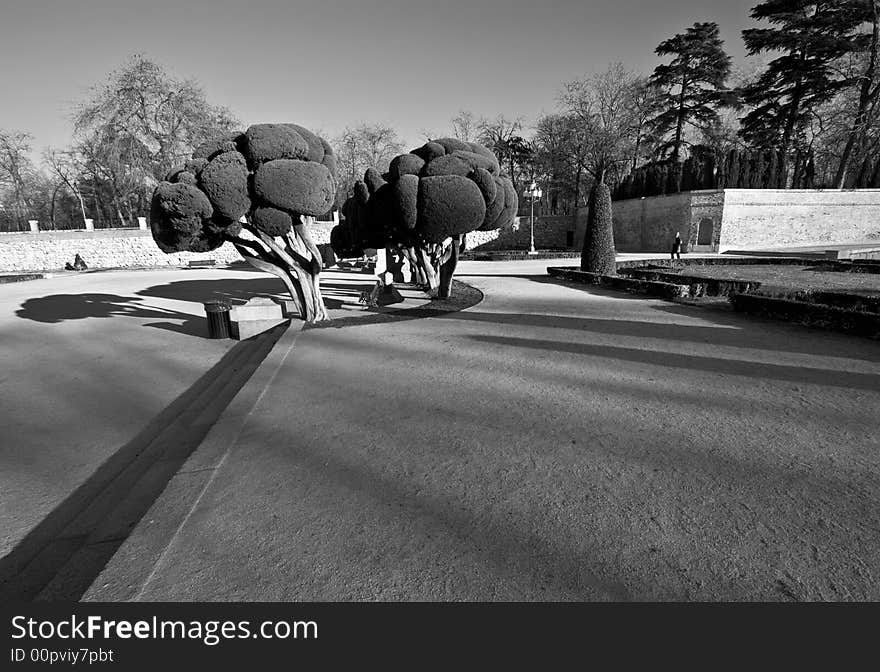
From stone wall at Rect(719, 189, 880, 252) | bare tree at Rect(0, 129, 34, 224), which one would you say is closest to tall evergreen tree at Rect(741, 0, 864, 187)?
stone wall at Rect(719, 189, 880, 252)

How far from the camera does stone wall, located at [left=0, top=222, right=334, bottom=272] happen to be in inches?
1251

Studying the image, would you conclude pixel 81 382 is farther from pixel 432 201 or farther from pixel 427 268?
pixel 427 268

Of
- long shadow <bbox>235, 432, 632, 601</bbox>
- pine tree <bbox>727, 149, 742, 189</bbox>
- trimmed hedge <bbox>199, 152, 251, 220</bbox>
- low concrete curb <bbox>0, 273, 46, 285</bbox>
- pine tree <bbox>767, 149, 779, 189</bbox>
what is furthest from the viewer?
pine tree <bbox>727, 149, 742, 189</bbox>

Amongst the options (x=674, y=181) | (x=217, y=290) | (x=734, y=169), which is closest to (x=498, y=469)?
(x=217, y=290)

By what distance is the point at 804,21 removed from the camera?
28.3 metres

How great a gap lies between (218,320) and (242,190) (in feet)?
8.99

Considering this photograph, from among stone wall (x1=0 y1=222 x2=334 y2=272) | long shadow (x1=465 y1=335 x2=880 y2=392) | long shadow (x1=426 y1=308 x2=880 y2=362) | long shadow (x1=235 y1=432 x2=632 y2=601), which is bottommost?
long shadow (x1=235 y1=432 x2=632 y2=601)

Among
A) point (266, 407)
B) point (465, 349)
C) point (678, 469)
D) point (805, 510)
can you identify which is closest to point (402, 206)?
point (465, 349)

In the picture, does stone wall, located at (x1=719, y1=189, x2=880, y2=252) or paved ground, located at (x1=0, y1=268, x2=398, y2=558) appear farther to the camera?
stone wall, located at (x1=719, y1=189, x2=880, y2=252)

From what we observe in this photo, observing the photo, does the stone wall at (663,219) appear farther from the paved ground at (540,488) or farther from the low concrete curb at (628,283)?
the paved ground at (540,488)

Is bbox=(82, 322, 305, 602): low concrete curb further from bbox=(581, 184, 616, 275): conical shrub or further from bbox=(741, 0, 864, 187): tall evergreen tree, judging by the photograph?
bbox=(741, 0, 864, 187): tall evergreen tree

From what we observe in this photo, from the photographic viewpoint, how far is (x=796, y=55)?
101ft

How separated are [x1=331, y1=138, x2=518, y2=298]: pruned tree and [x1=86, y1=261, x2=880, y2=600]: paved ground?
4.59 m
